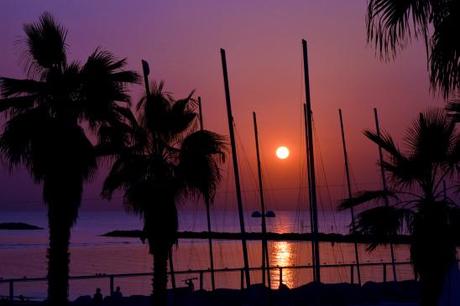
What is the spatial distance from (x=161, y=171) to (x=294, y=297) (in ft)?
25.4

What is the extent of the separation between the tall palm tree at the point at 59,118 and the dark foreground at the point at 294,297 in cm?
495

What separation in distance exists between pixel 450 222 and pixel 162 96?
27.8 ft

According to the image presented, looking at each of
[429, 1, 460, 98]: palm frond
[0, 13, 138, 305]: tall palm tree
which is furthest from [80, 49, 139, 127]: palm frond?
[429, 1, 460, 98]: palm frond

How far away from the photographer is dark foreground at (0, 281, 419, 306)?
22828 mm

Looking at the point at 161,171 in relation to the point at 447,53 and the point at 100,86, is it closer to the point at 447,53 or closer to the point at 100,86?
the point at 100,86

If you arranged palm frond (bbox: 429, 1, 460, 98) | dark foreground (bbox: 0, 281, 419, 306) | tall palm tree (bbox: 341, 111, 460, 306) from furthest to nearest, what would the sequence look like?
1. dark foreground (bbox: 0, 281, 419, 306)
2. tall palm tree (bbox: 341, 111, 460, 306)
3. palm frond (bbox: 429, 1, 460, 98)

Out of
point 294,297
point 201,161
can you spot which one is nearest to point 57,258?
point 201,161

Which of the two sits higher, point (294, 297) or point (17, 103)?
point (17, 103)

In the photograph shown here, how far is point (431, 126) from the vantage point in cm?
1489

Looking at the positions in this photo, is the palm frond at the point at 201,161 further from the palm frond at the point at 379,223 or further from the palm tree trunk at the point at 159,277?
the palm frond at the point at 379,223

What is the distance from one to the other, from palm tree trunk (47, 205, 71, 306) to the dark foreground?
4423 millimetres

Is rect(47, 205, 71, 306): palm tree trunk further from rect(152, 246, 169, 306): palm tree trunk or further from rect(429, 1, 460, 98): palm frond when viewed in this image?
rect(429, 1, 460, 98): palm frond

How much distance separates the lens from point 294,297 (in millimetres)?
24375

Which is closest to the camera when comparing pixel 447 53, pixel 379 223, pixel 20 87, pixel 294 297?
pixel 447 53
